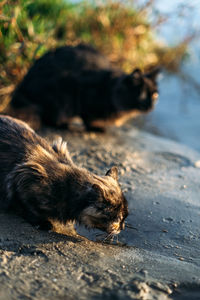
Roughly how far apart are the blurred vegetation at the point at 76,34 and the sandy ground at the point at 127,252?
9.00ft

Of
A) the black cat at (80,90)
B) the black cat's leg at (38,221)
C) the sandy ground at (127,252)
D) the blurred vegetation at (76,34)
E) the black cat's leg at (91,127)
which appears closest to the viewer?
the sandy ground at (127,252)

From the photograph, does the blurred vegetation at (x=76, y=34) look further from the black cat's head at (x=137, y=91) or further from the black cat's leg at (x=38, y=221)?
the black cat's leg at (x=38, y=221)

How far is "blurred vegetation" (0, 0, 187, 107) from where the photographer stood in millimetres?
6523

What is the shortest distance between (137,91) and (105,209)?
3533mm

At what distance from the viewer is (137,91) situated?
624 centimetres

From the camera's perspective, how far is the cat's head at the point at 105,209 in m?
3.07

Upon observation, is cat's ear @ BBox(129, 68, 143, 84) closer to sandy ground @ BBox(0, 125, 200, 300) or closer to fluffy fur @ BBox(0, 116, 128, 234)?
sandy ground @ BBox(0, 125, 200, 300)

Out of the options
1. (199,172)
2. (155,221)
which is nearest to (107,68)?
(199,172)

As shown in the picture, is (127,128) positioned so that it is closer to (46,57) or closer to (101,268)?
(46,57)

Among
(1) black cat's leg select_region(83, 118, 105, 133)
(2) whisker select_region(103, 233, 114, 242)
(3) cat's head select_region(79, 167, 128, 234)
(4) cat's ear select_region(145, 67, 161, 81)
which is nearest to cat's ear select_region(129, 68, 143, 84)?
(4) cat's ear select_region(145, 67, 161, 81)

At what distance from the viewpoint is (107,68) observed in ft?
21.0

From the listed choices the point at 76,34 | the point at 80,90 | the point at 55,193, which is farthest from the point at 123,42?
the point at 55,193

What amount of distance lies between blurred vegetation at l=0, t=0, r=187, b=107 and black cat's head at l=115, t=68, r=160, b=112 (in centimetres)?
164

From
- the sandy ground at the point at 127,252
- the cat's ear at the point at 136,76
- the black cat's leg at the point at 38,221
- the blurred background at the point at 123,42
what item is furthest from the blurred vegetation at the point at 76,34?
the black cat's leg at the point at 38,221
